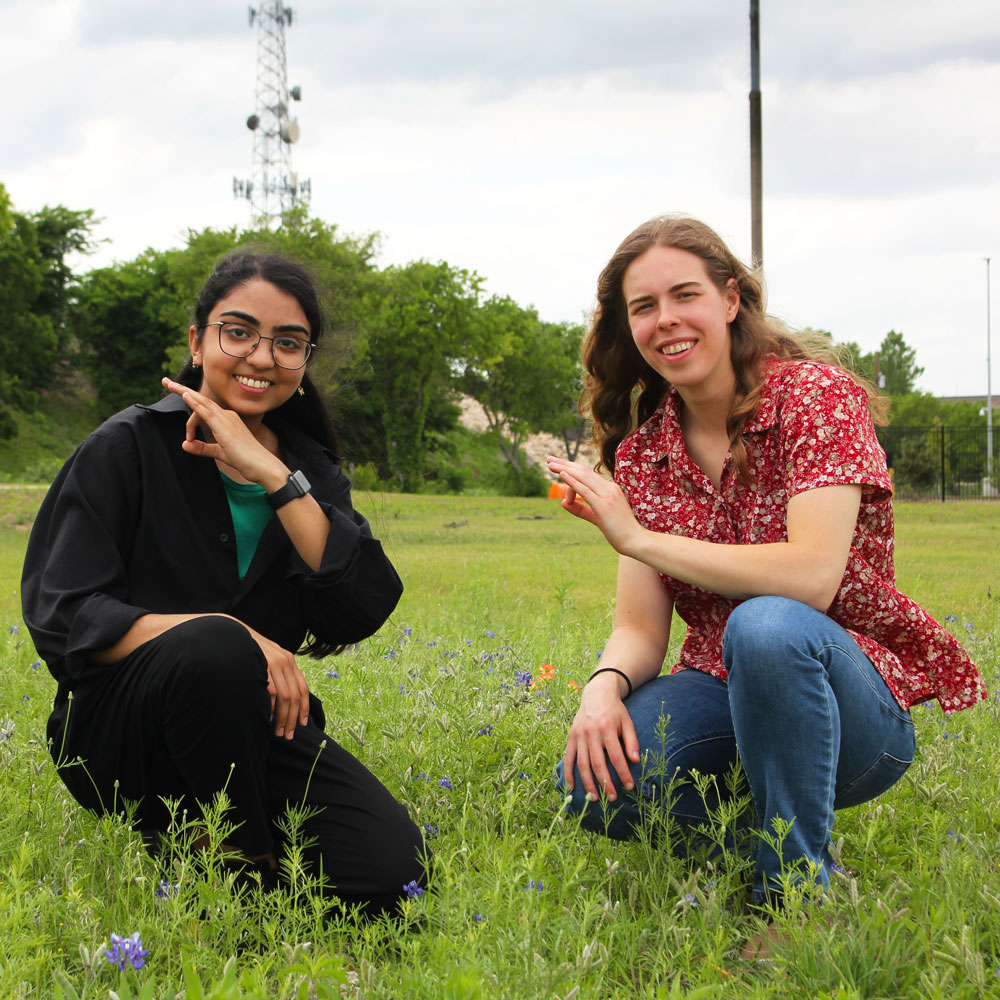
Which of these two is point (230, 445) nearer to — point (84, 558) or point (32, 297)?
point (84, 558)

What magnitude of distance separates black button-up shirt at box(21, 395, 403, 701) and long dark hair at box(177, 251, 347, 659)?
0.62 feet

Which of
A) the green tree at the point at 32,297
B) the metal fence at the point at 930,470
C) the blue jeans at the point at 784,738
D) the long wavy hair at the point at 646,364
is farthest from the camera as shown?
the green tree at the point at 32,297

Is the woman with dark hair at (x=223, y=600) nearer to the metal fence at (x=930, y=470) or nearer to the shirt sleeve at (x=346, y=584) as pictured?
the shirt sleeve at (x=346, y=584)

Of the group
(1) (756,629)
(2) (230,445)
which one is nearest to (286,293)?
(2) (230,445)

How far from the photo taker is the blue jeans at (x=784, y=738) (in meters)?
2.50

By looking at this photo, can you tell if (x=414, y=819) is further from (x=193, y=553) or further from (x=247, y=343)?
(x=247, y=343)

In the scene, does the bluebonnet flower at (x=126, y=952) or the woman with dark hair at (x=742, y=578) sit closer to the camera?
the bluebonnet flower at (x=126, y=952)

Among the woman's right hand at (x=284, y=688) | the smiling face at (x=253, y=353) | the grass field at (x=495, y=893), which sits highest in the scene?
the smiling face at (x=253, y=353)

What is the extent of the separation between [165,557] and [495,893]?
1.39 metres

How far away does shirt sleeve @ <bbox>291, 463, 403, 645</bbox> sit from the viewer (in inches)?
115

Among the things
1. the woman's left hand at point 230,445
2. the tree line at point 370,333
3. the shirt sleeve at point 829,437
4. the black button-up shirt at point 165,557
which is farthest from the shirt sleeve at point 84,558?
the tree line at point 370,333

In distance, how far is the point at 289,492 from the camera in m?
2.92

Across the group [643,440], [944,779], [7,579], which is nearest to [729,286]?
[643,440]

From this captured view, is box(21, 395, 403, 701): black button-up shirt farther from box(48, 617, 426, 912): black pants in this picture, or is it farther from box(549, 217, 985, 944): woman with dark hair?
box(549, 217, 985, 944): woman with dark hair
